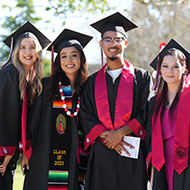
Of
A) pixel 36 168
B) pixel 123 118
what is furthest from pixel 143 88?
pixel 36 168

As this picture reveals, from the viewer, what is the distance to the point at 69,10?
844 centimetres

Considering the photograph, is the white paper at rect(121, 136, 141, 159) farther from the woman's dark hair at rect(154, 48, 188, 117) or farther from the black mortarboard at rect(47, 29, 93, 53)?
the black mortarboard at rect(47, 29, 93, 53)

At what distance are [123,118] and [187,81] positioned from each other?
33.4 inches

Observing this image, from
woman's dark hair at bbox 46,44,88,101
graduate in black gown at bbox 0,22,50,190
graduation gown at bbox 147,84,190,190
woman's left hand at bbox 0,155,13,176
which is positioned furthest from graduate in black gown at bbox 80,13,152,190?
woman's left hand at bbox 0,155,13,176

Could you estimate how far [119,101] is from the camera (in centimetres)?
413

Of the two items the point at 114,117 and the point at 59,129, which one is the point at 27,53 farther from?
the point at 114,117

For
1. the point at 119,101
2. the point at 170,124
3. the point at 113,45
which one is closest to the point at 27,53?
the point at 113,45

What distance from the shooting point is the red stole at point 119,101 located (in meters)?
4.10

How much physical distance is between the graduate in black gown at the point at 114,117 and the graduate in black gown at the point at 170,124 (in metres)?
0.21

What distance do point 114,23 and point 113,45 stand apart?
39 cm

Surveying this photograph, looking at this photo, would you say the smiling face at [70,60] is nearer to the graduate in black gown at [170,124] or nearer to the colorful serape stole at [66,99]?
the colorful serape stole at [66,99]

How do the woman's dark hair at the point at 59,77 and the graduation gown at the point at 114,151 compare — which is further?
the woman's dark hair at the point at 59,77

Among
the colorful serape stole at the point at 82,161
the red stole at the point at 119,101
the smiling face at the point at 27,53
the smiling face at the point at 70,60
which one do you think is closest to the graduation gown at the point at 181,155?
the red stole at the point at 119,101

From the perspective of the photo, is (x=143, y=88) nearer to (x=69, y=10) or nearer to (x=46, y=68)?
(x=69, y=10)
